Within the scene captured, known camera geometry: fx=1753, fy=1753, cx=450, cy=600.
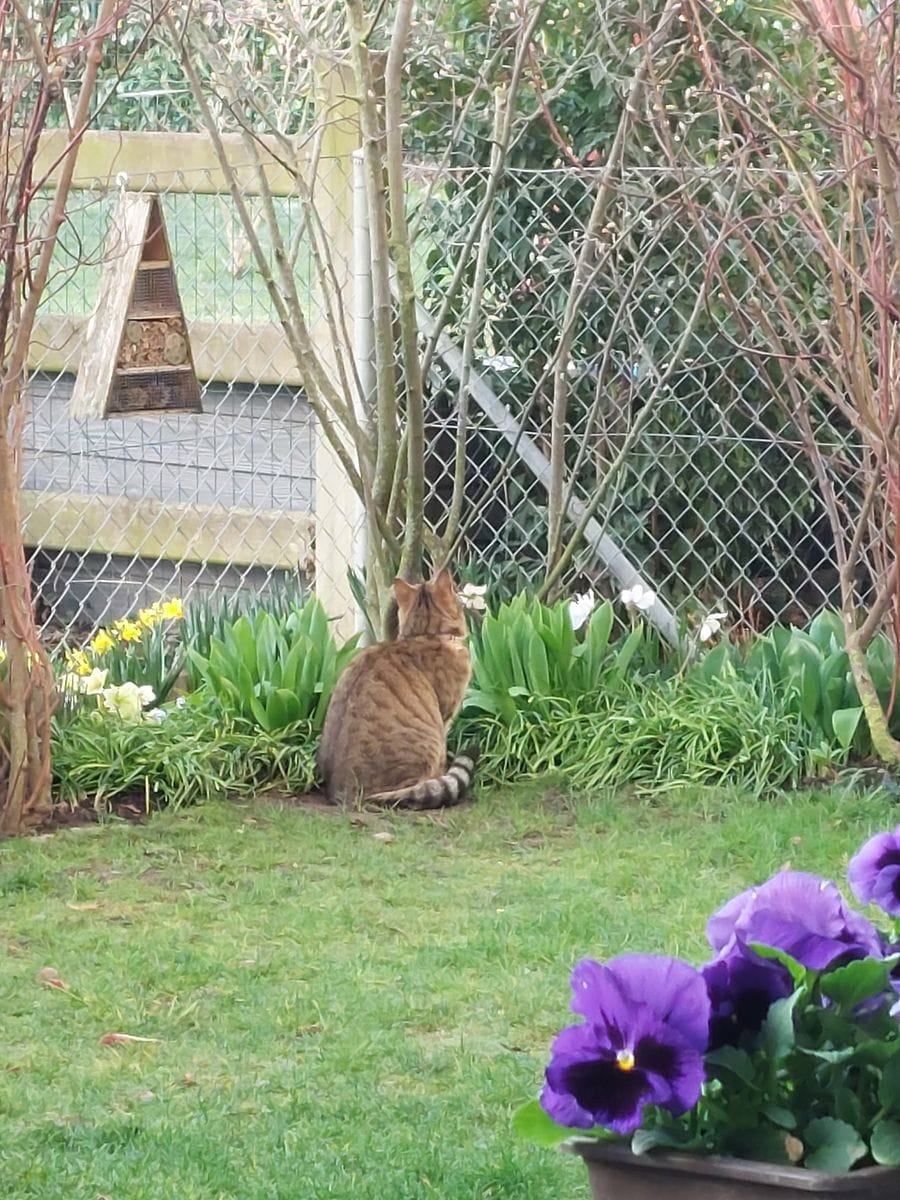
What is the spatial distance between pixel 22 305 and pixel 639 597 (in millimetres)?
2419

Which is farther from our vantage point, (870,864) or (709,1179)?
(870,864)

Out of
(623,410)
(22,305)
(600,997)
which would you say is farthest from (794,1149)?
(623,410)

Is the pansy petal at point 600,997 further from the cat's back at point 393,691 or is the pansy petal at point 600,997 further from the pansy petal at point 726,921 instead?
the cat's back at point 393,691

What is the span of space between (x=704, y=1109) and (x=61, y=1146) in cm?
161

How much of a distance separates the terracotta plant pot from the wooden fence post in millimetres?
5067

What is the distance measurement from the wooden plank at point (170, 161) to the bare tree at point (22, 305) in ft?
3.57

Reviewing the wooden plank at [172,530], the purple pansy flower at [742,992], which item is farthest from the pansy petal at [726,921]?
the wooden plank at [172,530]

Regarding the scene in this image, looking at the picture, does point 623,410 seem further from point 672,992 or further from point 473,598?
point 672,992

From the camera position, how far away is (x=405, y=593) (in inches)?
246

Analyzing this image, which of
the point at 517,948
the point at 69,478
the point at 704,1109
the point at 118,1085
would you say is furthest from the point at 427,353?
the point at 704,1109

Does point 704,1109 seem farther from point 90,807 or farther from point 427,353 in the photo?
point 427,353

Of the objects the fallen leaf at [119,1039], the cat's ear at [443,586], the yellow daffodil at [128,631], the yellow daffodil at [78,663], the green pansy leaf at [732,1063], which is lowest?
the fallen leaf at [119,1039]

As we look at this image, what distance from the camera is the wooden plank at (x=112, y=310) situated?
19.1 ft

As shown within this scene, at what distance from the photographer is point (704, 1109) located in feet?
6.51
